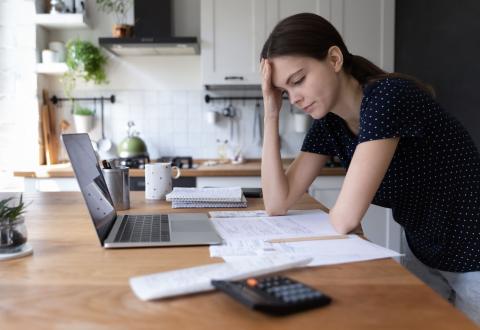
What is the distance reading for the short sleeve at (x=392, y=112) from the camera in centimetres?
108

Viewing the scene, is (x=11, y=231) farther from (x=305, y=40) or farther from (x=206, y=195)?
(x=305, y=40)

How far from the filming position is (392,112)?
1.08 m

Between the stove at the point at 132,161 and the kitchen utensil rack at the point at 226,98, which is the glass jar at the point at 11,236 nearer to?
the stove at the point at 132,161

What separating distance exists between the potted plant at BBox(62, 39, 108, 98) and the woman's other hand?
2.03 metres

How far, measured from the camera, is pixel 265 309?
24.1 inches

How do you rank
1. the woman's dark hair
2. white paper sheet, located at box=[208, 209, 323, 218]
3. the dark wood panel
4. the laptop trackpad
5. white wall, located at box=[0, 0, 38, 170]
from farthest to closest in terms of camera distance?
1. white wall, located at box=[0, 0, 38, 170]
2. the dark wood panel
3. white paper sheet, located at box=[208, 209, 323, 218]
4. the woman's dark hair
5. the laptop trackpad

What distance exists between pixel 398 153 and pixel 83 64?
2.46 metres

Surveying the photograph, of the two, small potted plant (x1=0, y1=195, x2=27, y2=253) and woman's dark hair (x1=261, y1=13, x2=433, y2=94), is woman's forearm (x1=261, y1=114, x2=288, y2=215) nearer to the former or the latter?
woman's dark hair (x1=261, y1=13, x2=433, y2=94)

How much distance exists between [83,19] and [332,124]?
7.28ft

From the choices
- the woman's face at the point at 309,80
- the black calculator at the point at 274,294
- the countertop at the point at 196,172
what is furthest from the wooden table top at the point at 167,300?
the countertop at the point at 196,172

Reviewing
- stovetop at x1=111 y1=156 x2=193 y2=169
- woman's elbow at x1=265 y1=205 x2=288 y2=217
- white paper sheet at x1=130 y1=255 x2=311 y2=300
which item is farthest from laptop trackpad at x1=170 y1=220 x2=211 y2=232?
stovetop at x1=111 y1=156 x2=193 y2=169

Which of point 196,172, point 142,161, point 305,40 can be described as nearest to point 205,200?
point 305,40

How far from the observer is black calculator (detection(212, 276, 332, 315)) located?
613 millimetres

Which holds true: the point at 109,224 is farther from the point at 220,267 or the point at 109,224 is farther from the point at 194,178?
the point at 194,178
